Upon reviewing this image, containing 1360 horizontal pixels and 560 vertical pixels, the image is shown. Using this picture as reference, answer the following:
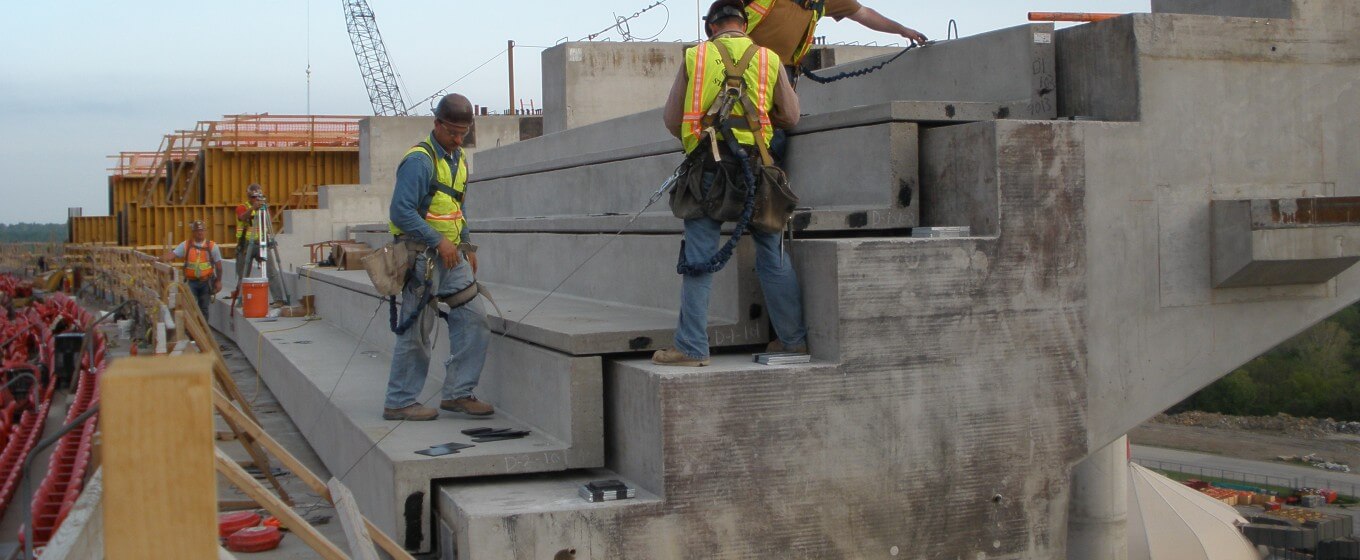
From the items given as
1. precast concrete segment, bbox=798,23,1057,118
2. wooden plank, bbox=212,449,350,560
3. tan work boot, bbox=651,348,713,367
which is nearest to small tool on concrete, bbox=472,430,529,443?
tan work boot, bbox=651,348,713,367

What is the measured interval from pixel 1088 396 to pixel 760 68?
2262 mm

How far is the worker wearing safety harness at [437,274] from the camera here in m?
6.62

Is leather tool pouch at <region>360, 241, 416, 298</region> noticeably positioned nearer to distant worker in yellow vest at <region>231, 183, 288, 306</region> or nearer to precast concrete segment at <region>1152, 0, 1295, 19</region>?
precast concrete segment at <region>1152, 0, 1295, 19</region>

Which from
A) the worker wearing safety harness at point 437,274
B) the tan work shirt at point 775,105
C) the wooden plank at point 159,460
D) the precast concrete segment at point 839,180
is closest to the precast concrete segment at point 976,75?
the precast concrete segment at point 839,180

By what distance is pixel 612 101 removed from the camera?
16219mm

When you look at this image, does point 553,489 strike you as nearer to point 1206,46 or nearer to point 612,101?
point 1206,46

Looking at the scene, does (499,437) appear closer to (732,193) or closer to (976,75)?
(732,193)

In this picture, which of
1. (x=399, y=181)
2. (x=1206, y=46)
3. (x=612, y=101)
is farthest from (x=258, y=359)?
(x=1206, y=46)

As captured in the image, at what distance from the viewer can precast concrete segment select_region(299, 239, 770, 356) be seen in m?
6.00

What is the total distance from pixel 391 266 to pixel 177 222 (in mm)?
29296

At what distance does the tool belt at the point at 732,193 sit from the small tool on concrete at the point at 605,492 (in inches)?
50.1

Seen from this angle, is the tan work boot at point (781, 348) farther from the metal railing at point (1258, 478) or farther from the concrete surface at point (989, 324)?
the metal railing at point (1258, 478)

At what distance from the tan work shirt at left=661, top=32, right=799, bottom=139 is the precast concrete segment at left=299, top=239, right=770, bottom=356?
63cm

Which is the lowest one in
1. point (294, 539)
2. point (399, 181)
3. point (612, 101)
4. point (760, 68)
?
point (294, 539)
